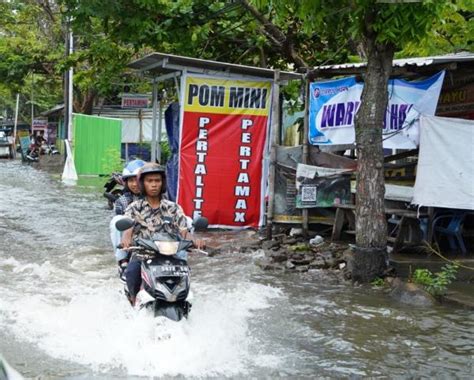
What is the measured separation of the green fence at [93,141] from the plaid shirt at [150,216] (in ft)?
62.1

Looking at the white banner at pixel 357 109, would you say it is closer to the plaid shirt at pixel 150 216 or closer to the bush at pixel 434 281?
the bush at pixel 434 281

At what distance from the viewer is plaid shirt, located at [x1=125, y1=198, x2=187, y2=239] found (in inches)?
234

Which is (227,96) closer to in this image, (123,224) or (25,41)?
(123,224)

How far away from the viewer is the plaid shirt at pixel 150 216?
5.95 metres

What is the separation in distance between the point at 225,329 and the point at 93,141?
20.1 meters

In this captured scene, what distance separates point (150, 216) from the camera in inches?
237

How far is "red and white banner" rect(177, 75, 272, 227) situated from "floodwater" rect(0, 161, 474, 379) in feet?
6.47

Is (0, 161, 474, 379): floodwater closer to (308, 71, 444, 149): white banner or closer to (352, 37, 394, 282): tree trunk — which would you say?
(352, 37, 394, 282): tree trunk

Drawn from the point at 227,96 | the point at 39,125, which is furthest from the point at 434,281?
the point at 39,125

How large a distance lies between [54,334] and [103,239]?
5590mm

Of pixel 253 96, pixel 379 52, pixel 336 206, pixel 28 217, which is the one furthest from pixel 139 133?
pixel 379 52

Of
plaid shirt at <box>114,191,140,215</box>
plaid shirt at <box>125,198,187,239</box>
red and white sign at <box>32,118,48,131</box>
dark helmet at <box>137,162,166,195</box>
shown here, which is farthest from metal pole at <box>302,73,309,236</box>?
red and white sign at <box>32,118,48,131</box>

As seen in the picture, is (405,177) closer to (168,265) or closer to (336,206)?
(336,206)

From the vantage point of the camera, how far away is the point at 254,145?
1199cm
